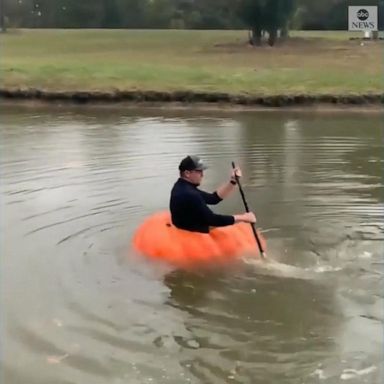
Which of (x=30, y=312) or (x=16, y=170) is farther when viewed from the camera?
(x=16, y=170)

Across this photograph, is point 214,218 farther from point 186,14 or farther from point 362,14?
point 186,14

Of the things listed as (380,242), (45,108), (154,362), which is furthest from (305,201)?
(45,108)

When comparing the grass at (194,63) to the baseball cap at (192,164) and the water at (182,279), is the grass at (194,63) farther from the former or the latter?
the baseball cap at (192,164)

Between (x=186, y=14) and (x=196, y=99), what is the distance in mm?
30996

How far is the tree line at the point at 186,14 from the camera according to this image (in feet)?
127

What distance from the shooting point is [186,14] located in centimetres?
5319

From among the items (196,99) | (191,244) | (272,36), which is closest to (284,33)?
(272,36)

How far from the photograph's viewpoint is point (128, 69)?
27.9 metres

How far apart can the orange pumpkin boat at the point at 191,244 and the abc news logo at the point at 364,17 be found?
28196 millimetres

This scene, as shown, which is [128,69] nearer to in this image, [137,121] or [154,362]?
[137,121]

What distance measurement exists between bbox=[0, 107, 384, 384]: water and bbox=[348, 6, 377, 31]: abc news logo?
21528mm

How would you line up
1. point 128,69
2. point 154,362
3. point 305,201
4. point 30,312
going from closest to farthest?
1. point 154,362
2. point 30,312
3. point 305,201
4. point 128,69

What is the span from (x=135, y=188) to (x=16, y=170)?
229 cm

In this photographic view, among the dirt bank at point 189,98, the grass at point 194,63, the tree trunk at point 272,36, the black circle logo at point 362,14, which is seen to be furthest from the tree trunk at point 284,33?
the dirt bank at point 189,98
